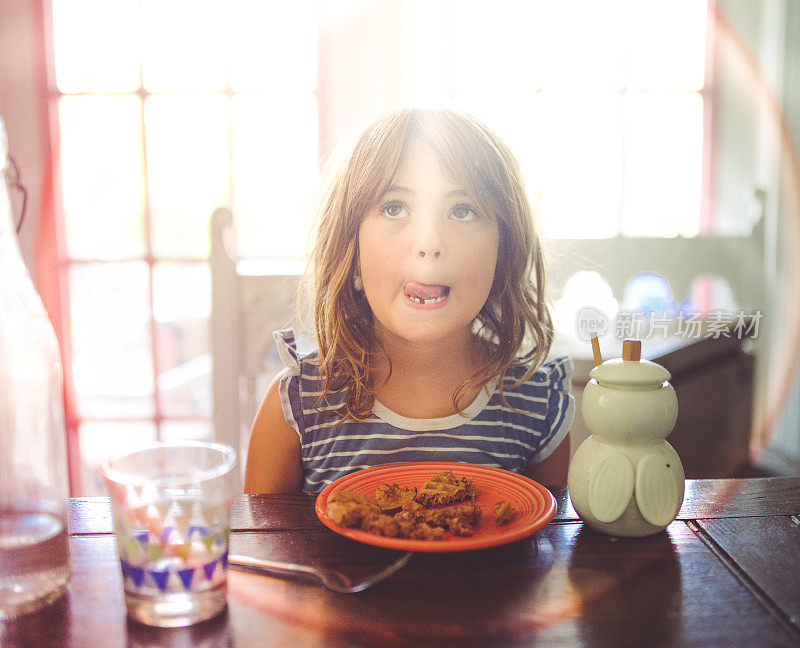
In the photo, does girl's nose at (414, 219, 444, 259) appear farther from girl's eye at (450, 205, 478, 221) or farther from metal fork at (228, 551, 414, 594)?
metal fork at (228, 551, 414, 594)

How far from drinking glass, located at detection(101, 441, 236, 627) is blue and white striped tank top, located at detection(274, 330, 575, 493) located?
367mm

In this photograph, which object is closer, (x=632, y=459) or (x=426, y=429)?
(x=632, y=459)

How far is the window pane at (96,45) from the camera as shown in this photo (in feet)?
6.73

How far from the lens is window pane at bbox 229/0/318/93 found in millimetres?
2070

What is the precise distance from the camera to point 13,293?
48cm

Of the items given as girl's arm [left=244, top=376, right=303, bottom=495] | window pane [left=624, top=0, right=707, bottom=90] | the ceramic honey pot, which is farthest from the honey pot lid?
window pane [left=624, top=0, right=707, bottom=90]

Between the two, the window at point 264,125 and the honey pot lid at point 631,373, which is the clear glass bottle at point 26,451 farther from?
the window at point 264,125

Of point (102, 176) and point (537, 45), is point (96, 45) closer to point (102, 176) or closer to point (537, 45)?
point (102, 176)

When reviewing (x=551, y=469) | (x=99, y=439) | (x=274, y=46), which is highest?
(x=274, y=46)

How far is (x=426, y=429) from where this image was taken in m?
0.84

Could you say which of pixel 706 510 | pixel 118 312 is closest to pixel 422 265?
pixel 706 510

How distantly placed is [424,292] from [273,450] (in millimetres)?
280

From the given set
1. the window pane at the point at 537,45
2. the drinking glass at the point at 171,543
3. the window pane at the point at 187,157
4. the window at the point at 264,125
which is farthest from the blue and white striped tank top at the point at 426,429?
the window pane at the point at 537,45

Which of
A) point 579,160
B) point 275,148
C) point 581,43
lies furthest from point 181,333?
point 581,43
